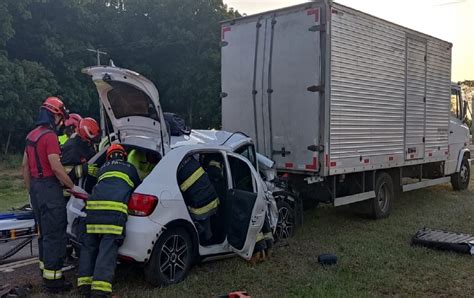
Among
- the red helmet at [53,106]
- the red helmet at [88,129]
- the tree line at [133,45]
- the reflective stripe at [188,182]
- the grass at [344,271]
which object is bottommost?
the grass at [344,271]

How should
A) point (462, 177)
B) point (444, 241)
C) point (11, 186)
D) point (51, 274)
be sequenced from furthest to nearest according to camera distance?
point (11, 186) < point (462, 177) < point (444, 241) < point (51, 274)

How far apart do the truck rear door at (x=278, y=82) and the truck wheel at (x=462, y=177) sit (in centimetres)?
674

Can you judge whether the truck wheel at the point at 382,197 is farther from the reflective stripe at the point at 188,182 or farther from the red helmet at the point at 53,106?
the red helmet at the point at 53,106

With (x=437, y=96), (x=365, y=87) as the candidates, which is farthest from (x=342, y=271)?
(x=437, y=96)

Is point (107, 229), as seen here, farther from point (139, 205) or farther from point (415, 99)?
point (415, 99)

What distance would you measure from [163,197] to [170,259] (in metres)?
0.71

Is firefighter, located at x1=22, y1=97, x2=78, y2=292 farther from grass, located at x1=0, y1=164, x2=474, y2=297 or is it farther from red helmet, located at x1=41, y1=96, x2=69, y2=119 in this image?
grass, located at x1=0, y1=164, x2=474, y2=297

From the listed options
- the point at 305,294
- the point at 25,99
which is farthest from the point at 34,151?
the point at 25,99

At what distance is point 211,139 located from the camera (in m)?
6.47

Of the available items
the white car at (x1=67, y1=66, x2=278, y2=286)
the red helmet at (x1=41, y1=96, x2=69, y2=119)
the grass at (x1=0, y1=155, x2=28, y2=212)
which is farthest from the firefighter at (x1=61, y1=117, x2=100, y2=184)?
the grass at (x1=0, y1=155, x2=28, y2=212)

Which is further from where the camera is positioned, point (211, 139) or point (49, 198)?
point (211, 139)

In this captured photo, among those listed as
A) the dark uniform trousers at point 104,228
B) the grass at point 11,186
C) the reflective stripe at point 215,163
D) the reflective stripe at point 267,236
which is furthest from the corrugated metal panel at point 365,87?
the grass at point 11,186

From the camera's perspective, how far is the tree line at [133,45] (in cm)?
2797

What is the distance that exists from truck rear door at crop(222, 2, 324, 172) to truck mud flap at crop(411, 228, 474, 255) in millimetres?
1879
